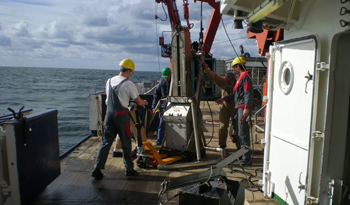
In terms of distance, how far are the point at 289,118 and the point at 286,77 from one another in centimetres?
→ 50

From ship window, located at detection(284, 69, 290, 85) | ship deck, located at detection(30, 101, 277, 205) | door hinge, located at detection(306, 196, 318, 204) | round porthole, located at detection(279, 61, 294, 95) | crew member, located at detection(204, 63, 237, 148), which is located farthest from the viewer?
crew member, located at detection(204, 63, 237, 148)

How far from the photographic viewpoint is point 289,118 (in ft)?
9.83

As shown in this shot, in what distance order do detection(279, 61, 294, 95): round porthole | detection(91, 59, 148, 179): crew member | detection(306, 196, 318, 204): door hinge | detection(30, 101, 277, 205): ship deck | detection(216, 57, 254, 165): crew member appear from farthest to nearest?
1. detection(216, 57, 254, 165): crew member
2. detection(91, 59, 148, 179): crew member
3. detection(30, 101, 277, 205): ship deck
4. detection(279, 61, 294, 95): round porthole
5. detection(306, 196, 318, 204): door hinge

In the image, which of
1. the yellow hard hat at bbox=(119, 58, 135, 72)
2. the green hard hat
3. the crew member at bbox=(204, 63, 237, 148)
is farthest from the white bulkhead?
the green hard hat

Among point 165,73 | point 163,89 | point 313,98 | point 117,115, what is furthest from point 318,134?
point 163,89

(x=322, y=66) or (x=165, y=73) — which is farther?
(x=165, y=73)

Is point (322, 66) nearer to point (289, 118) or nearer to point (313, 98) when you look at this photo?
point (313, 98)

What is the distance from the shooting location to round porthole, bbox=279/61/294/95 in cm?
291

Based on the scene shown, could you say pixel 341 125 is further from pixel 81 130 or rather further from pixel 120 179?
pixel 81 130

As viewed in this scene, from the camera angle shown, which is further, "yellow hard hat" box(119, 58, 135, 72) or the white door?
"yellow hard hat" box(119, 58, 135, 72)

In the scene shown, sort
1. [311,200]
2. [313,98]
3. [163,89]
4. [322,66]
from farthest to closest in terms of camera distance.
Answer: [163,89] < [311,200] < [313,98] < [322,66]

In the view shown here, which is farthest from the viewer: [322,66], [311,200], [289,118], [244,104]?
[244,104]

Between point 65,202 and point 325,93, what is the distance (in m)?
3.43

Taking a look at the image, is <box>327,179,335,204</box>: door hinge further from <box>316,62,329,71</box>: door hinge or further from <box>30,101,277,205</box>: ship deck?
<box>316,62,329,71</box>: door hinge
